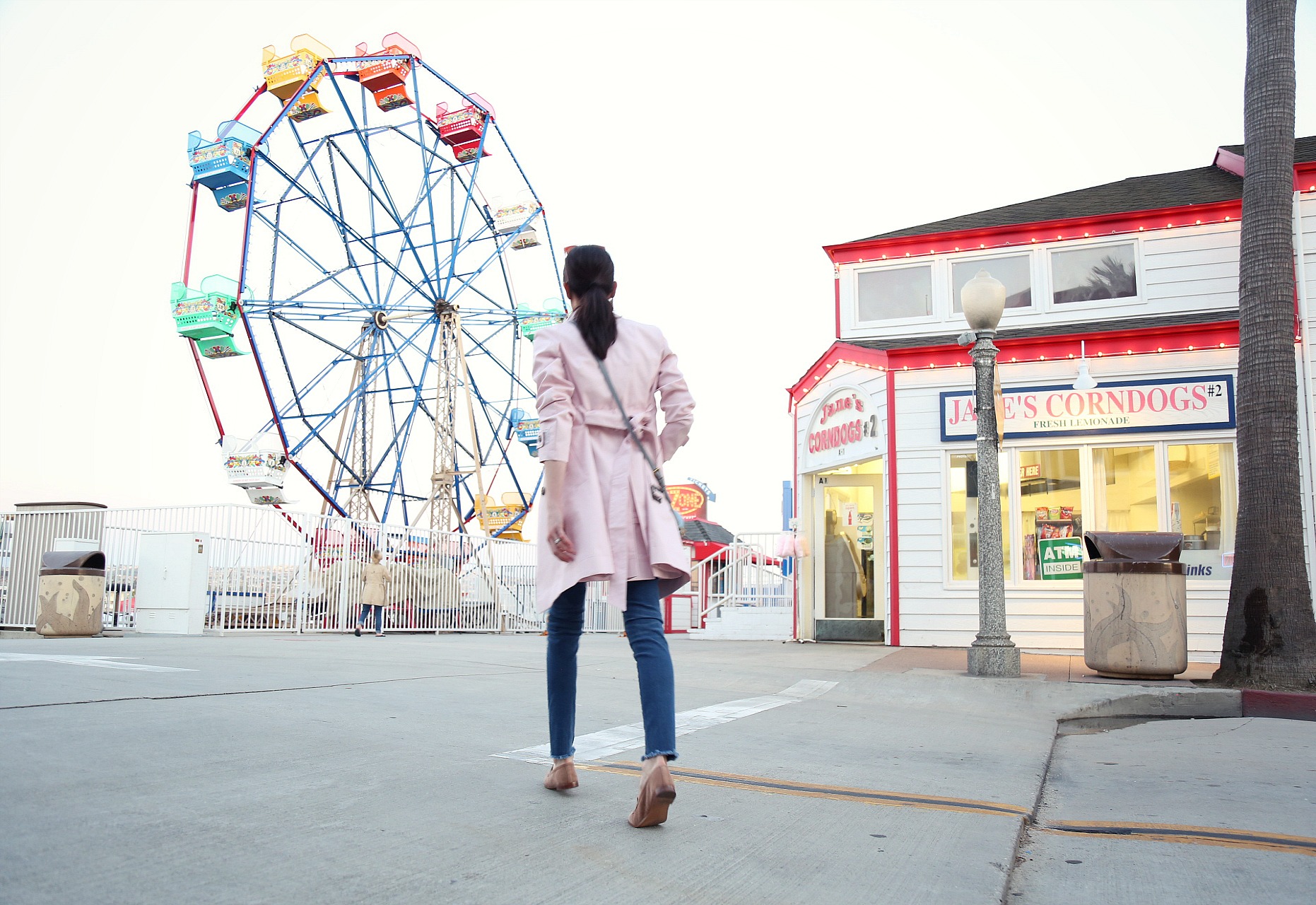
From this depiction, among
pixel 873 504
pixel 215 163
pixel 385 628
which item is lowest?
pixel 385 628

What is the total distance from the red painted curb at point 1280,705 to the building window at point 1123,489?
3837 millimetres

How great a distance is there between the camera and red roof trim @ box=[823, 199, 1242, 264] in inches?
411

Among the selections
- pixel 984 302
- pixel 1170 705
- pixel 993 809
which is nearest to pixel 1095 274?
pixel 984 302

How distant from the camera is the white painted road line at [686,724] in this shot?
299 centimetres

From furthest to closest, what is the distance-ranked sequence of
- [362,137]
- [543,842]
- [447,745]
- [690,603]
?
1. [362,137]
2. [690,603]
3. [447,745]
4. [543,842]

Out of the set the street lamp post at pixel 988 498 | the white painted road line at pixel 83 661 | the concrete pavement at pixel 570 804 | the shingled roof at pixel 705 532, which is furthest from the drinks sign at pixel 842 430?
the white painted road line at pixel 83 661

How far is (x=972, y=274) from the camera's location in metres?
11.3

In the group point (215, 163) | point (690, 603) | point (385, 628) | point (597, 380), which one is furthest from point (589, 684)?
point (215, 163)

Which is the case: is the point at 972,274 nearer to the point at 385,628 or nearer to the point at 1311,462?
the point at 1311,462

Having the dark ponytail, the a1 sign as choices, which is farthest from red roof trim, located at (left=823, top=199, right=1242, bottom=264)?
the dark ponytail

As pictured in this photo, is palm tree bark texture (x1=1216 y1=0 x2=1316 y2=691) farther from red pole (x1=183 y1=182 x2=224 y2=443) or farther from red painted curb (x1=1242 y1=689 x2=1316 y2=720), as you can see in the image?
red pole (x1=183 y1=182 x2=224 y2=443)

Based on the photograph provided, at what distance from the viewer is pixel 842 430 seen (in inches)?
434

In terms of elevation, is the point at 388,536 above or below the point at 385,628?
above

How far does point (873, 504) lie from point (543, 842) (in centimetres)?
985
